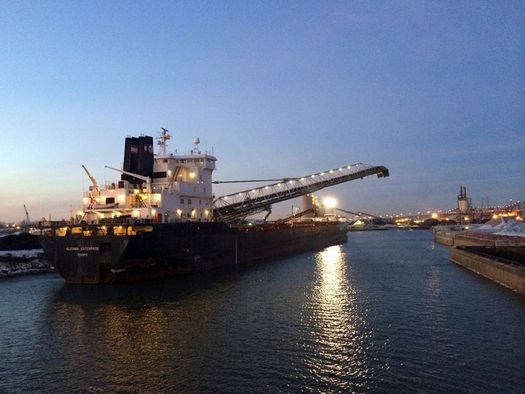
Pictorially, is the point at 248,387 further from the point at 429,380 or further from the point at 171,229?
the point at 171,229

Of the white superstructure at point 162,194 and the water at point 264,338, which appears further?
the white superstructure at point 162,194

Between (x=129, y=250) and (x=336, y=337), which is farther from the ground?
(x=129, y=250)

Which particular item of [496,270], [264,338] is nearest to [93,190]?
[264,338]

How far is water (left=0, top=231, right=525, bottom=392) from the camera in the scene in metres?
11.1

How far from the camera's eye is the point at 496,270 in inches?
1030

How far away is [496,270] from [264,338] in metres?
18.4

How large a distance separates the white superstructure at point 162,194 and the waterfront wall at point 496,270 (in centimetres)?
2077

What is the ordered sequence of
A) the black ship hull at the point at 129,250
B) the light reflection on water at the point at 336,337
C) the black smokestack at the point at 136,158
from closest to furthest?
the light reflection on water at the point at 336,337
the black ship hull at the point at 129,250
the black smokestack at the point at 136,158

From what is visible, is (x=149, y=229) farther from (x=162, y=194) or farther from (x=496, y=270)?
(x=496, y=270)

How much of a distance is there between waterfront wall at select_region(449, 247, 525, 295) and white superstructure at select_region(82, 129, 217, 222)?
2077cm

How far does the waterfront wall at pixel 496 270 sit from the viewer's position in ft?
72.6

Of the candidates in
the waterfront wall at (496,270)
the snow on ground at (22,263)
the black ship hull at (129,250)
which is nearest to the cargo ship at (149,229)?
the black ship hull at (129,250)

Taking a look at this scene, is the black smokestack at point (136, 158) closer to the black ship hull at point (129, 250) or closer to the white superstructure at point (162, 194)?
the white superstructure at point (162, 194)

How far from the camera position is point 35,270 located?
35.4m
